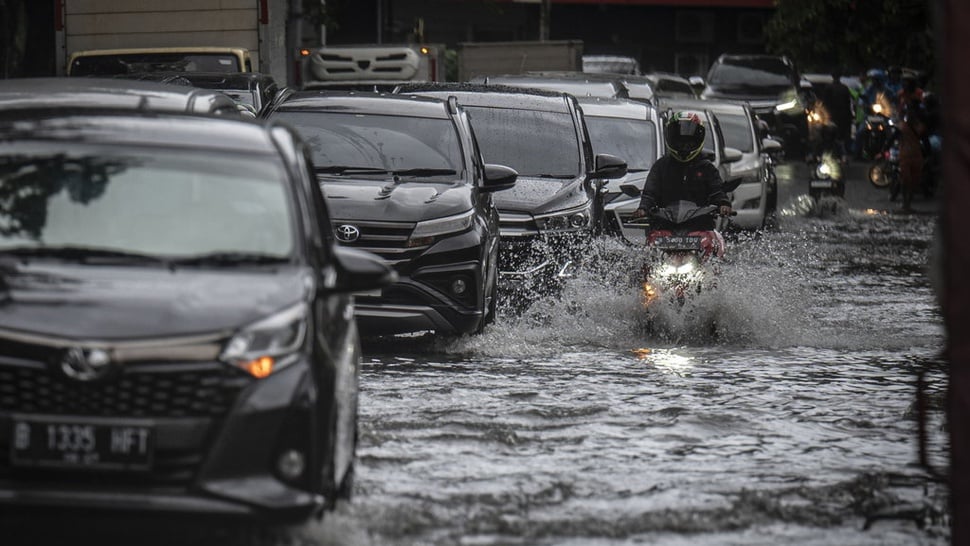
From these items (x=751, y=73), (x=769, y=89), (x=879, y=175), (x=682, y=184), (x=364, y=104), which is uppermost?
(x=364, y=104)

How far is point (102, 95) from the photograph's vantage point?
10109 mm

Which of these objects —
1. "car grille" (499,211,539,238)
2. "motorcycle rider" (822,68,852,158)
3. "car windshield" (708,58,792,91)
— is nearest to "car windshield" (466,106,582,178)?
"car grille" (499,211,539,238)

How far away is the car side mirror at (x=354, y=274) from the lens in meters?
6.81

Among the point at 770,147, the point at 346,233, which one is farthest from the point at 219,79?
the point at 770,147

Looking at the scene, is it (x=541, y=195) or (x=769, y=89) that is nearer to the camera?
(x=541, y=195)

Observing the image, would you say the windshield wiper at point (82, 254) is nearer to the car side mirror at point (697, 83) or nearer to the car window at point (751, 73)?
the car side mirror at point (697, 83)

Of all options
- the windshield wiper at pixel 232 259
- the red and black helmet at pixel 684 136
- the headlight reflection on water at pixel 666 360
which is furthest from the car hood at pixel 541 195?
the windshield wiper at pixel 232 259

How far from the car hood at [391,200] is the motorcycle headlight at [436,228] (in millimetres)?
40

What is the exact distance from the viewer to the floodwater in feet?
24.2

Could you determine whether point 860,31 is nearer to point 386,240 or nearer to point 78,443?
point 386,240

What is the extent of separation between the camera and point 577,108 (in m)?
16.8

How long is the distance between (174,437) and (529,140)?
10337 mm

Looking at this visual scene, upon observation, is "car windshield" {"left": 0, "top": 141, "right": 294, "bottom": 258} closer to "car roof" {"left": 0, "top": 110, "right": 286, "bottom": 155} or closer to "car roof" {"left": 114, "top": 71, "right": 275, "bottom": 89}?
"car roof" {"left": 0, "top": 110, "right": 286, "bottom": 155}

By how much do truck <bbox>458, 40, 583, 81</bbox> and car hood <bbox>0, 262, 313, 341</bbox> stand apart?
27.1 m
